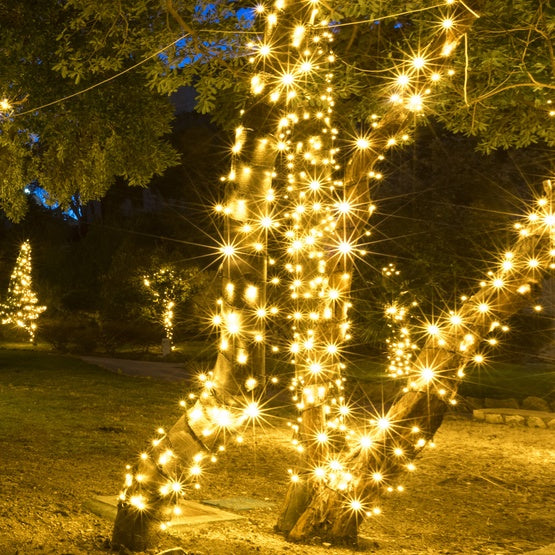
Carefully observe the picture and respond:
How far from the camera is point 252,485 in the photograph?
7980mm

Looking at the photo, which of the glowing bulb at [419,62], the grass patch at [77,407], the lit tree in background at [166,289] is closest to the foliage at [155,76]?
the glowing bulb at [419,62]

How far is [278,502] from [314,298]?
238 centimetres

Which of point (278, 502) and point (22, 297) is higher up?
point (22, 297)

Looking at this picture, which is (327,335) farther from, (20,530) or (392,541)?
(20,530)

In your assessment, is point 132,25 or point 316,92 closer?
point 316,92

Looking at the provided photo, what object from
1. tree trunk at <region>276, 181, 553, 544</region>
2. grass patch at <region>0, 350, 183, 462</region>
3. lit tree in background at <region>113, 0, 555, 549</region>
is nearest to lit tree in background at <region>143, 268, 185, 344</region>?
grass patch at <region>0, 350, 183, 462</region>

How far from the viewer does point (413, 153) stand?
22.7 meters

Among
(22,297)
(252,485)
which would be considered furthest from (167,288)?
(252,485)

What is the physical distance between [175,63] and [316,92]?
1.74m

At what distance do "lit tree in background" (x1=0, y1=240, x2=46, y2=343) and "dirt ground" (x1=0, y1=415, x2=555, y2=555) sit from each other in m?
15.3

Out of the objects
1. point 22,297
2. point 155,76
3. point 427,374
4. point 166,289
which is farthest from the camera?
point 22,297

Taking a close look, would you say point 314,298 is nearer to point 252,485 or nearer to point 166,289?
point 252,485

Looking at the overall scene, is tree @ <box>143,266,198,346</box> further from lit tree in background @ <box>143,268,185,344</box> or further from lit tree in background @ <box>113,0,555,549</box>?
lit tree in background @ <box>113,0,555,549</box>

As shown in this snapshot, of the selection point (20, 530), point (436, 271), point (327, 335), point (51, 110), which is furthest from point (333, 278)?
point (436, 271)
